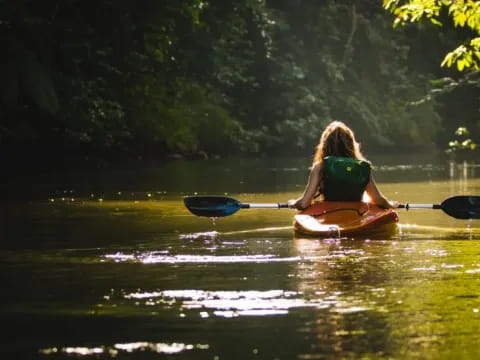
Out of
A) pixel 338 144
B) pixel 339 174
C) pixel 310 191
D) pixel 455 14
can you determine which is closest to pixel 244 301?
pixel 310 191

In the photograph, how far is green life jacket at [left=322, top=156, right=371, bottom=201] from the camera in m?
13.1

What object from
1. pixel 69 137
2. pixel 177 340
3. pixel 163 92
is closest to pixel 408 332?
pixel 177 340

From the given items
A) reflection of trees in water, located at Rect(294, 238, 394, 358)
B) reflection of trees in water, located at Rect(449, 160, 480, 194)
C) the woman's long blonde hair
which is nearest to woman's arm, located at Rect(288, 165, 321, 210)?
the woman's long blonde hair

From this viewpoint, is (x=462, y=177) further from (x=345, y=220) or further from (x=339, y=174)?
(x=345, y=220)

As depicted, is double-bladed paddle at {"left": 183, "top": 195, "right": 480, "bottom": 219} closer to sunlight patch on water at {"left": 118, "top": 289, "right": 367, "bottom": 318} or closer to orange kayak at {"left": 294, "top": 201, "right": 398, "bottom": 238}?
orange kayak at {"left": 294, "top": 201, "right": 398, "bottom": 238}

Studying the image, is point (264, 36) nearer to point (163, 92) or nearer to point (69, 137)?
point (163, 92)

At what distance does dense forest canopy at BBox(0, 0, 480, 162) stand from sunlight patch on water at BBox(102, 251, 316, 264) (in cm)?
876

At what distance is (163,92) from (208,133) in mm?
3517

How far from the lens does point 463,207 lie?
13.4 m

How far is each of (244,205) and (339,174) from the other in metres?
1.25

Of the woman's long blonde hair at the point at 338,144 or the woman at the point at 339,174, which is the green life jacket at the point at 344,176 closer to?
the woman at the point at 339,174

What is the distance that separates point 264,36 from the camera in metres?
47.1

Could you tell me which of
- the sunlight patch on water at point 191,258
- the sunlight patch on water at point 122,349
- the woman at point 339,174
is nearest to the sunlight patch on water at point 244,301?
the sunlight patch on water at point 122,349

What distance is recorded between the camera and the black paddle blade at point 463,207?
1337cm
